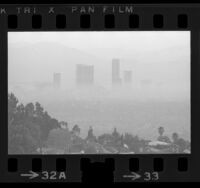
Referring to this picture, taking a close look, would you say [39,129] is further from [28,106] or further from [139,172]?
[139,172]

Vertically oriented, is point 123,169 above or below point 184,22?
below

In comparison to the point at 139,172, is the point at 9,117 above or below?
Result: above

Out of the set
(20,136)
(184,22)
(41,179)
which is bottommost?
(41,179)

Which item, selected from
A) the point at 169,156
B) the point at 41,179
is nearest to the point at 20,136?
the point at 41,179

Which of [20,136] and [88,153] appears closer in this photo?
[88,153]

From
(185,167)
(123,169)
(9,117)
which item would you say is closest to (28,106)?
(9,117)

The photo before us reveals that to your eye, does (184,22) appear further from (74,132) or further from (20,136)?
(20,136)

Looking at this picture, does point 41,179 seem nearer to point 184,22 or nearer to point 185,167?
point 185,167

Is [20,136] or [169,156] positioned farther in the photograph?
[20,136]
